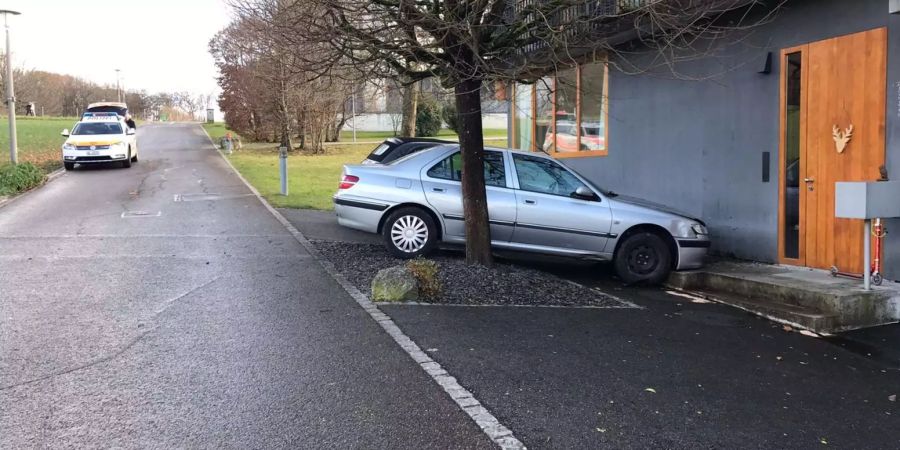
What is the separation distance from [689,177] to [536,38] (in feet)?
13.7

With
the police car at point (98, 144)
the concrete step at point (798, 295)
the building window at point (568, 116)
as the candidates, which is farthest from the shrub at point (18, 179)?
the concrete step at point (798, 295)

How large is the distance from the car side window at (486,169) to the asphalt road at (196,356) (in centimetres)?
199

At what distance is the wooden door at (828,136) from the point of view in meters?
7.71

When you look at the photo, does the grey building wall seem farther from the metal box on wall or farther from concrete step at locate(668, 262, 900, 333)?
concrete step at locate(668, 262, 900, 333)

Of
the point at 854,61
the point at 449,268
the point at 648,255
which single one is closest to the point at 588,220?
the point at 648,255

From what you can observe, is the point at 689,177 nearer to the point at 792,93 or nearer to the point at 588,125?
the point at 792,93

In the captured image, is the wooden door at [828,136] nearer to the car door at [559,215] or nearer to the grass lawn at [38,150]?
the car door at [559,215]

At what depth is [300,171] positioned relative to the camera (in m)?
24.3

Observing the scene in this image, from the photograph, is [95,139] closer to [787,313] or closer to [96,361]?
[96,361]

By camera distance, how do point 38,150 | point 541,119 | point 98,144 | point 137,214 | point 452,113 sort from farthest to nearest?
point 38,150
point 452,113
point 98,144
point 541,119
point 137,214

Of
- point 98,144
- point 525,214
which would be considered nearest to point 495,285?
point 525,214

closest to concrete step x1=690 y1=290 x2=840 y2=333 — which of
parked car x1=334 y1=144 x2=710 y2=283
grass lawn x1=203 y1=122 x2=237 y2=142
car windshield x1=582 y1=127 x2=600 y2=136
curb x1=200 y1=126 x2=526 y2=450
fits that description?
parked car x1=334 y1=144 x2=710 y2=283

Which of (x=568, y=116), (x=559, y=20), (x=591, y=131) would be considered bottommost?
(x=591, y=131)

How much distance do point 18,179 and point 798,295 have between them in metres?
17.4
